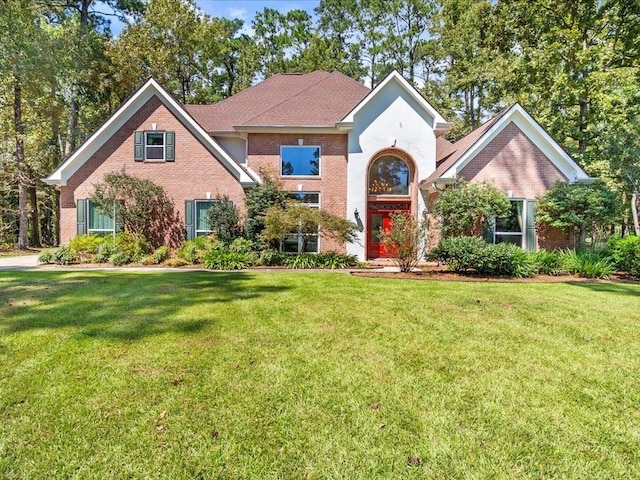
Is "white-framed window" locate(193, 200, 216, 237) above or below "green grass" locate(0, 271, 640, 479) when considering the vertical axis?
above

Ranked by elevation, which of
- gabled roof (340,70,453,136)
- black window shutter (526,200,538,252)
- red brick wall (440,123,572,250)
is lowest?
black window shutter (526,200,538,252)

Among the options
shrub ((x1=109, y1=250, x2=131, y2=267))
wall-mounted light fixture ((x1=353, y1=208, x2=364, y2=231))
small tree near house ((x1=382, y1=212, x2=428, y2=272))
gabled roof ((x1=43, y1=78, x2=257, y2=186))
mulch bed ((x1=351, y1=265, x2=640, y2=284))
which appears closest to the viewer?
mulch bed ((x1=351, y1=265, x2=640, y2=284))

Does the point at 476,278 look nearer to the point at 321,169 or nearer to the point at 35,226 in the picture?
the point at 321,169

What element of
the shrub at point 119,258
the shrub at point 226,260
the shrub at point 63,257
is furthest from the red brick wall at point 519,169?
the shrub at point 63,257

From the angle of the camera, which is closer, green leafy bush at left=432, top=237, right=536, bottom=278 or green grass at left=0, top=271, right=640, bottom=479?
green grass at left=0, top=271, right=640, bottom=479

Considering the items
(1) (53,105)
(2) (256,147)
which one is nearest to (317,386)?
(2) (256,147)

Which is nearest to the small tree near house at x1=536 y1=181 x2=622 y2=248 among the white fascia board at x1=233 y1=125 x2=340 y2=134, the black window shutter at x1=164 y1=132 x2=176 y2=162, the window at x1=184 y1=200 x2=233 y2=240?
the white fascia board at x1=233 y1=125 x2=340 y2=134

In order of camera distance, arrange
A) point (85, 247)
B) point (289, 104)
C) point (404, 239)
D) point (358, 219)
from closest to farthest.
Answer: point (404, 239) → point (85, 247) → point (358, 219) → point (289, 104)

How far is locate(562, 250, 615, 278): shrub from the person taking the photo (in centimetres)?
1157

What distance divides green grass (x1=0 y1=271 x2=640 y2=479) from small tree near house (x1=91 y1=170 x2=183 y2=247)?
→ 8705 mm

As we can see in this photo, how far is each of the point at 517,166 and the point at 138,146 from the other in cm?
1647

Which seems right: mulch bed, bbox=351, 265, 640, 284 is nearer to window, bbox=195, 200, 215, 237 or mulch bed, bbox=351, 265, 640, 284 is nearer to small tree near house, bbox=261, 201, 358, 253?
small tree near house, bbox=261, 201, 358, 253

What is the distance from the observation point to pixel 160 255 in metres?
14.2

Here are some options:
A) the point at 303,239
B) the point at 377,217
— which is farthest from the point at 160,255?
the point at 377,217
